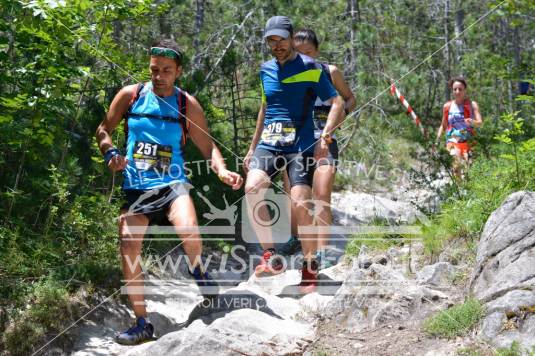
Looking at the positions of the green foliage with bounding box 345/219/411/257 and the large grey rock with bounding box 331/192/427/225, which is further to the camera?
the large grey rock with bounding box 331/192/427/225

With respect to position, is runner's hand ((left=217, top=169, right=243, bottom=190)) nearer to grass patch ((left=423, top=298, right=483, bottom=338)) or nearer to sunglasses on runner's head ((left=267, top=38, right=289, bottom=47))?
sunglasses on runner's head ((left=267, top=38, right=289, bottom=47))

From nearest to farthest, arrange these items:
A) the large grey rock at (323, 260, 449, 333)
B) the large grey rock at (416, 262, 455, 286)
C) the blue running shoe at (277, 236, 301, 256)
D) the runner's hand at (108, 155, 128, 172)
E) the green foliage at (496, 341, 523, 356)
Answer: the green foliage at (496, 341, 523, 356) → the large grey rock at (323, 260, 449, 333) → the runner's hand at (108, 155, 128, 172) → the large grey rock at (416, 262, 455, 286) → the blue running shoe at (277, 236, 301, 256)

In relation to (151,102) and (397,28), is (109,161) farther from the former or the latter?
(397,28)

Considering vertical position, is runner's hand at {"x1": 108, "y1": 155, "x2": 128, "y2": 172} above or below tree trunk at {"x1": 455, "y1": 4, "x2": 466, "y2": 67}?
below

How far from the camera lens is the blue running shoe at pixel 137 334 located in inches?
186

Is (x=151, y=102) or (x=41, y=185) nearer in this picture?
(x=151, y=102)

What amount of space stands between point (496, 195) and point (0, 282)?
3968 mm

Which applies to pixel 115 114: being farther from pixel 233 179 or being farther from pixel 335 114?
pixel 335 114

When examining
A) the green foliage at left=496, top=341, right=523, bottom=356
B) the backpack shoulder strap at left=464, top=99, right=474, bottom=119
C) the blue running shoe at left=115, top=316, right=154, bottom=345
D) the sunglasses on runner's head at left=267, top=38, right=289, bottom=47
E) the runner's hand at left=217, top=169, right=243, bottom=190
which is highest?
the sunglasses on runner's head at left=267, top=38, right=289, bottom=47

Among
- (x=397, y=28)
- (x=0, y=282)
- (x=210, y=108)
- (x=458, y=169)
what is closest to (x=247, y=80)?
(x=210, y=108)

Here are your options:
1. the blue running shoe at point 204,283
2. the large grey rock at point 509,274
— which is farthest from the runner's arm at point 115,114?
the large grey rock at point 509,274

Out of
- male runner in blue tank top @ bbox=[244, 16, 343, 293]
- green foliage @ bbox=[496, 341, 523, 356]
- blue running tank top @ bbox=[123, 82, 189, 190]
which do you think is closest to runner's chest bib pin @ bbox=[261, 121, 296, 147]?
male runner in blue tank top @ bbox=[244, 16, 343, 293]

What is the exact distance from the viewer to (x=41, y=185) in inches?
229

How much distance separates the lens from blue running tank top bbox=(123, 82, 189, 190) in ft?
16.0
